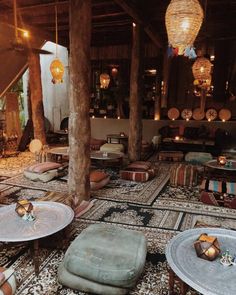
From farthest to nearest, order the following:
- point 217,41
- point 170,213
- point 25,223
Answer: point 217,41 < point 170,213 < point 25,223

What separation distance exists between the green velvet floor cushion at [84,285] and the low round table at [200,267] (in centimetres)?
47

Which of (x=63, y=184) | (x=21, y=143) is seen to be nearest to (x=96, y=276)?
(x=63, y=184)

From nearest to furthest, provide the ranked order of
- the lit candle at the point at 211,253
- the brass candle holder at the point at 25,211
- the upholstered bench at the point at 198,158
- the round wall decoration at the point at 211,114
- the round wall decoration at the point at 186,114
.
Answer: the lit candle at the point at 211,253
the brass candle holder at the point at 25,211
the upholstered bench at the point at 198,158
the round wall decoration at the point at 211,114
the round wall decoration at the point at 186,114

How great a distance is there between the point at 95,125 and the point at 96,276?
8.61 m

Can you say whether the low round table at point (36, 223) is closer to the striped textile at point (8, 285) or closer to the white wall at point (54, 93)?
the striped textile at point (8, 285)

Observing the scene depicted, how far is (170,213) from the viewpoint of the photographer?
4.06 metres

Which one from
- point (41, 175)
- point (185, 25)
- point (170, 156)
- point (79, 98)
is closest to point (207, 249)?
point (185, 25)

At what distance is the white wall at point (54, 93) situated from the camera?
37.2 ft

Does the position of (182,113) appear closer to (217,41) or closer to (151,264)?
(217,41)

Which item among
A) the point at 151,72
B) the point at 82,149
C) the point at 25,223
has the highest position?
the point at 151,72

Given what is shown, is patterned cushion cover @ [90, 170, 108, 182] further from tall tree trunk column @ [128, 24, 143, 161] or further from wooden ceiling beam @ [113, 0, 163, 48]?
wooden ceiling beam @ [113, 0, 163, 48]

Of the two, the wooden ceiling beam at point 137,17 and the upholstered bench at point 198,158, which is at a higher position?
the wooden ceiling beam at point 137,17

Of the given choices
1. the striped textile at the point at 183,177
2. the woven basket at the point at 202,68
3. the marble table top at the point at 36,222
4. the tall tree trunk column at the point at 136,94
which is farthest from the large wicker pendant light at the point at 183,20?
the tall tree trunk column at the point at 136,94

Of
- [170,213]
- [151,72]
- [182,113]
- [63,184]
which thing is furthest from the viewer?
[151,72]
